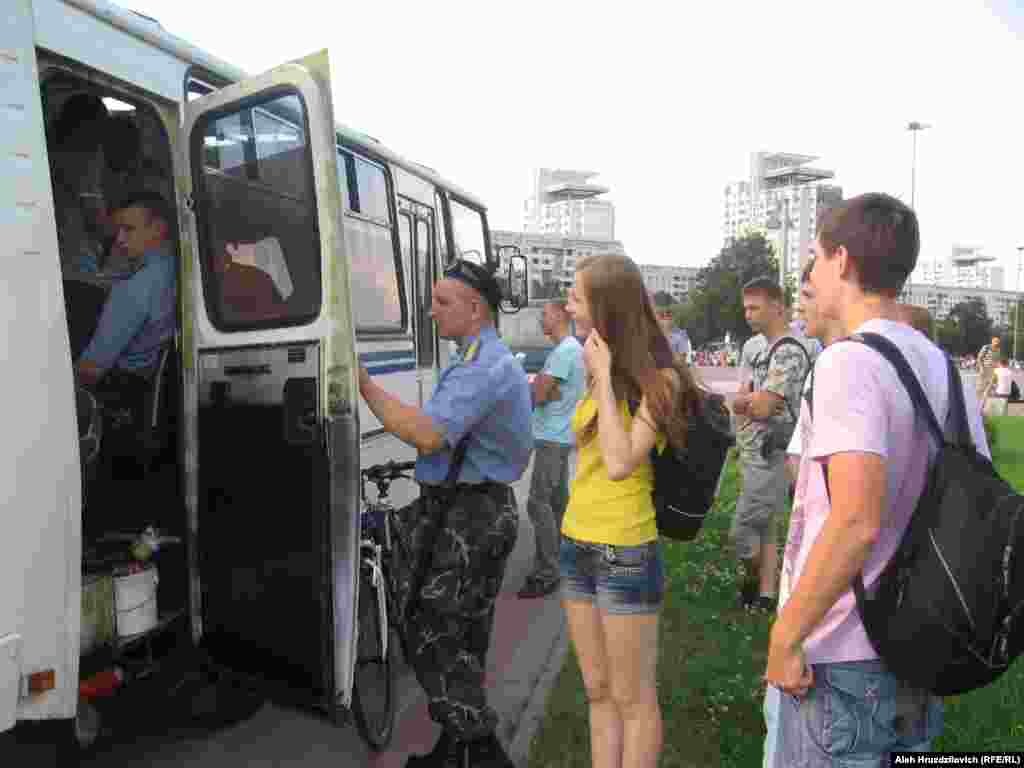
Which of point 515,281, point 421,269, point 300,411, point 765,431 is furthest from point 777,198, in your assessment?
point 300,411

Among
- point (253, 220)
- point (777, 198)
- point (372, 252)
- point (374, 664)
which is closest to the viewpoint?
point (253, 220)

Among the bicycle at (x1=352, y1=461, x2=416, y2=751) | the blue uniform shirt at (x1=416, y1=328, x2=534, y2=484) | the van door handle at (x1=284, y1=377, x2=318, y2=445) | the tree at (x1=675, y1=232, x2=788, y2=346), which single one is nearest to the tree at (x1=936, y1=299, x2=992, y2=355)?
the tree at (x1=675, y1=232, x2=788, y2=346)

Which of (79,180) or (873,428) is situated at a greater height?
(79,180)

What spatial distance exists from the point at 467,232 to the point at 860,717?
21.7ft

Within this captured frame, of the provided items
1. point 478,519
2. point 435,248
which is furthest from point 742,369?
point 478,519

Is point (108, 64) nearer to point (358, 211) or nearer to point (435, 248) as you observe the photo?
point (358, 211)

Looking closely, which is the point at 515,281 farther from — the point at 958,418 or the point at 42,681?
the point at 958,418

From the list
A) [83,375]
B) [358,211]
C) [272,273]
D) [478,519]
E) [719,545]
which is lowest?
[719,545]

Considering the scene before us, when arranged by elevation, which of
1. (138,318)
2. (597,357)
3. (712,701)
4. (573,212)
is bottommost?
(712,701)

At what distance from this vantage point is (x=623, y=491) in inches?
120

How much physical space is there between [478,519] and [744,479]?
2840 millimetres

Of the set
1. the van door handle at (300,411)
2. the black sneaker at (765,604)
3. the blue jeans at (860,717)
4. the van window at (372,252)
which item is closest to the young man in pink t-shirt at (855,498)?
the blue jeans at (860,717)

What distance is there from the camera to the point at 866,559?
200 centimetres

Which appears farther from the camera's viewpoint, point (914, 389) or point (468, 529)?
point (468, 529)
